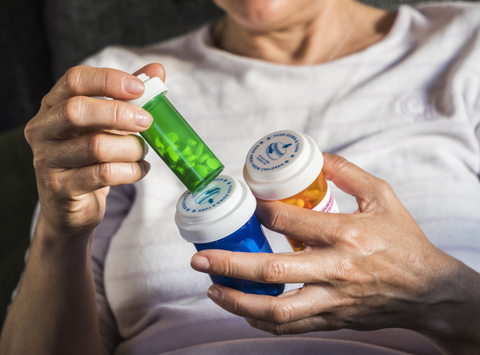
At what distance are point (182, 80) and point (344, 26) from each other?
0.45 meters

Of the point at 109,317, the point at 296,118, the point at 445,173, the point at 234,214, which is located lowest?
the point at 109,317

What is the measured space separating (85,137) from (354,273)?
421mm

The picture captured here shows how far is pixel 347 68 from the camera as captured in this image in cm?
92

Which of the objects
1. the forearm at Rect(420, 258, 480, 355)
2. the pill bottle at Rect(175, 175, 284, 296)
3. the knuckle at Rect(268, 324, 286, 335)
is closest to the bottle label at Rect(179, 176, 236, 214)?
the pill bottle at Rect(175, 175, 284, 296)

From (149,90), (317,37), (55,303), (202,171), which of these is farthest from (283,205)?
(317,37)

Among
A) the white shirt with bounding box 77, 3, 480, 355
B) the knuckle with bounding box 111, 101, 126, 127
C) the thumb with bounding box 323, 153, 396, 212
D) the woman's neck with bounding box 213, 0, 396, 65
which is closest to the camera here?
the knuckle with bounding box 111, 101, 126, 127

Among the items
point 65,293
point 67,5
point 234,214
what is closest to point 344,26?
point 234,214

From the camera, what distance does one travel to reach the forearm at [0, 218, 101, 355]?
709mm

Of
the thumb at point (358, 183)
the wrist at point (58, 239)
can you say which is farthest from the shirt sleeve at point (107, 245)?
the thumb at point (358, 183)

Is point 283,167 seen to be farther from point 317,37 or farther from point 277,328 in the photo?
point 317,37

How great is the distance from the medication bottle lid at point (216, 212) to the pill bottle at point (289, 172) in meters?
0.03

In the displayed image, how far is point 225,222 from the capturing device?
0.51 m

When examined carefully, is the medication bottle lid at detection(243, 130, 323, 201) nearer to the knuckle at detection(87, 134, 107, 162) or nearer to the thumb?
the thumb

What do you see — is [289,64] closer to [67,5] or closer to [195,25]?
[195,25]
